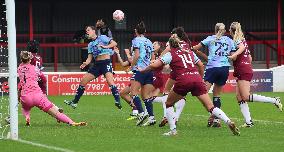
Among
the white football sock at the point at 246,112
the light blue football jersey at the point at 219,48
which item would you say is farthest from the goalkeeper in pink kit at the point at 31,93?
the white football sock at the point at 246,112

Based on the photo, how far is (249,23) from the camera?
41562 millimetres

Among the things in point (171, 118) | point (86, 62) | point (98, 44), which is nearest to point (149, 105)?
point (171, 118)

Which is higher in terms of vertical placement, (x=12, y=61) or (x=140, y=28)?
(x=140, y=28)

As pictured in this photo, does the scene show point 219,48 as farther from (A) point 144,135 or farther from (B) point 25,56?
(B) point 25,56

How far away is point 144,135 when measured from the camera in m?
15.6

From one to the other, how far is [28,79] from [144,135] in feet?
10.6

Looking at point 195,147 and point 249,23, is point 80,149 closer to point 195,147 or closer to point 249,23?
point 195,147

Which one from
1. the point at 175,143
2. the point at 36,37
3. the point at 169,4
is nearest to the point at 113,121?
the point at 175,143

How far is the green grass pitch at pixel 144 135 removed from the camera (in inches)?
527

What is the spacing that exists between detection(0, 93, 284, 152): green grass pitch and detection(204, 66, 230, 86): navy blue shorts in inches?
37.7

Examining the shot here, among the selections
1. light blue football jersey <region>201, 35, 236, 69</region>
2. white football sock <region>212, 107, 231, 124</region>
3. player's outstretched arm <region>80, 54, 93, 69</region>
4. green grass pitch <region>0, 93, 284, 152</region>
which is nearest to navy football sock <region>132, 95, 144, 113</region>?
green grass pitch <region>0, 93, 284, 152</region>

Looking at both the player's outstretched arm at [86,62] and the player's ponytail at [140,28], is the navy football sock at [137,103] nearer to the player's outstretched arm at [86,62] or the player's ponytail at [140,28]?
the player's ponytail at [140,28]

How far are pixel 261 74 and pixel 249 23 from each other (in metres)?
7.74

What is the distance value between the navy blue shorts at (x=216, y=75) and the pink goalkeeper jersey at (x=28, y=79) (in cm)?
345
